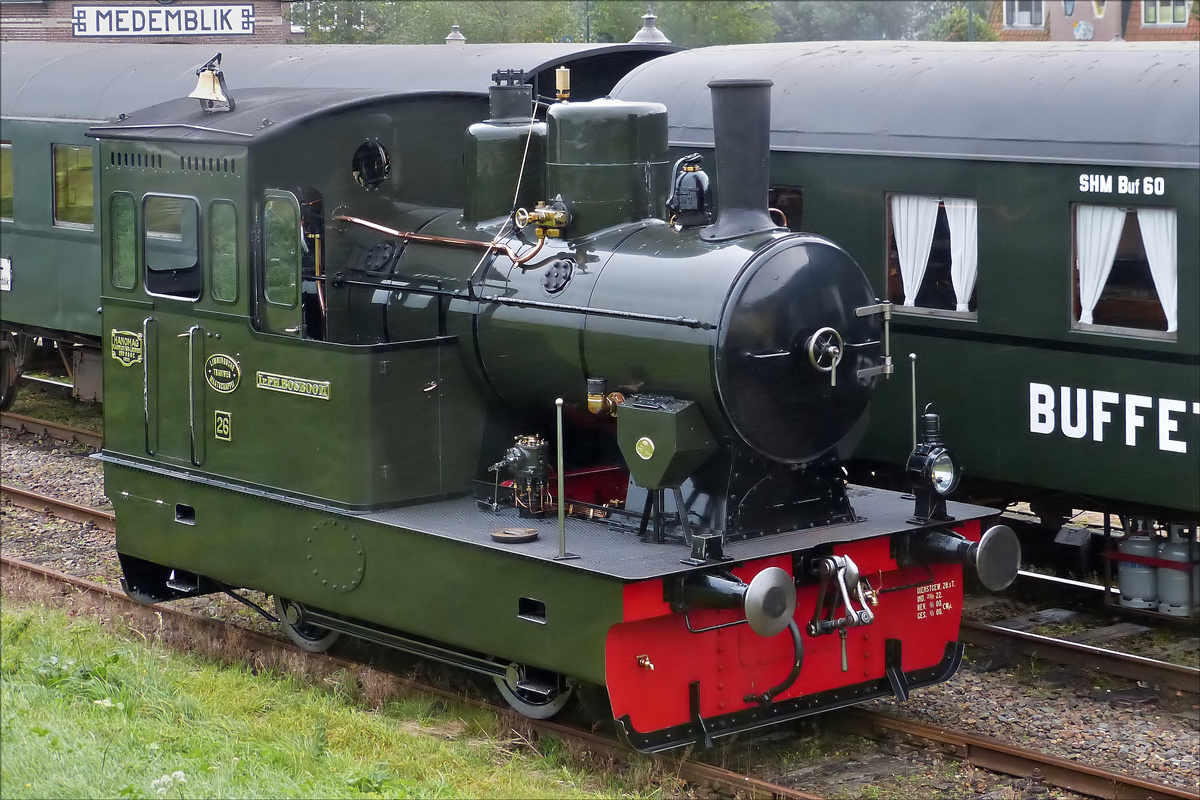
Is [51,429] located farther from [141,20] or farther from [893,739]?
[893,739]

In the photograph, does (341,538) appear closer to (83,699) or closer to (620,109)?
(83,699)

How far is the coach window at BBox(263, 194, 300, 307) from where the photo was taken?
7.20 metres

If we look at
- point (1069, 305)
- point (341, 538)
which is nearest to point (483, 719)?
point (341, 538)

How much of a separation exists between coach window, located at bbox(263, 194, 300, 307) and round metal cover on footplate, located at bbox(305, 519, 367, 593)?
3.50ft

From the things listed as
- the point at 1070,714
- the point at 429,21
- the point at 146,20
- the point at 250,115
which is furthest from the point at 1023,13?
the point at 250,115

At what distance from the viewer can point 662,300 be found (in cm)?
646

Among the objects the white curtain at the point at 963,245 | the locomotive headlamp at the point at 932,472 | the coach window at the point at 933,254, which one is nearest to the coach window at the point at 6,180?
the coach window at the point at 933,254

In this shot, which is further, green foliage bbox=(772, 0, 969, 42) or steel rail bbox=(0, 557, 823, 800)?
green foliage bbox=(772, 0, 969, 42)

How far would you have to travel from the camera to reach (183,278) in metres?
7.81

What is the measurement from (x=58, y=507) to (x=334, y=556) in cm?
521

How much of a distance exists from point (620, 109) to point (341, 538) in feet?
7.58

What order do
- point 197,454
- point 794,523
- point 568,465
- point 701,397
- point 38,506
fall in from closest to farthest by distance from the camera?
point 701,397 < point 794,523 < point 568,465 < point 197,454 < point 38,506

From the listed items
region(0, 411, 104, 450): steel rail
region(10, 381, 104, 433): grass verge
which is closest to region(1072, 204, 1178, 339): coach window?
region(0, 411, 104, 450): steel rail

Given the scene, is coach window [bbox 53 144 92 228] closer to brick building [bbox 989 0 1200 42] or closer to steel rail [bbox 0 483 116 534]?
steel rail [bbox 0 483 116 534]
